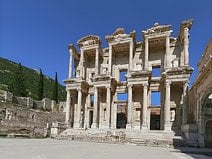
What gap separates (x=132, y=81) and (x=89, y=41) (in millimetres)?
9092

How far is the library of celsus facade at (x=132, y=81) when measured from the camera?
2466 centimetres

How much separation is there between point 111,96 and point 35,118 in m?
11.9

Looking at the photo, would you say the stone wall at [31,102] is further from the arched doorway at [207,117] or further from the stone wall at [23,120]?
the arched doorway at [207,117]

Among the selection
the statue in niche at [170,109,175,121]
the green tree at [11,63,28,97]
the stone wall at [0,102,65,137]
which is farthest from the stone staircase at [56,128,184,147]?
the green tree at [11,63,28,97]

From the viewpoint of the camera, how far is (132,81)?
83.6 feet

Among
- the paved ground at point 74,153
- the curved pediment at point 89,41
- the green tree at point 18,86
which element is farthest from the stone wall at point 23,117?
the paved ground at point 74,153

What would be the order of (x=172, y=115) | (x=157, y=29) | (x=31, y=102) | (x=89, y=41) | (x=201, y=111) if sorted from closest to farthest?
(x=201, y=111), (x=172, y=115), (x=157, y=29), (x=89, y=41), (x=31, y=102)

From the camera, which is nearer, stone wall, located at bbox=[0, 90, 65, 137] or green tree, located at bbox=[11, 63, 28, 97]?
stone wall, located at bbox=[0, 90, 65, 137]

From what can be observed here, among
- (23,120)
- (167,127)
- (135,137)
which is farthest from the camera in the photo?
(23,120)

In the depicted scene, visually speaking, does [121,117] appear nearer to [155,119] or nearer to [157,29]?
[155,119]

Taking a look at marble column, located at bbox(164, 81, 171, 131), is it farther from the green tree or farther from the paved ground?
the green tree

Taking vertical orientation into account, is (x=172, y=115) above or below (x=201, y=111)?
below

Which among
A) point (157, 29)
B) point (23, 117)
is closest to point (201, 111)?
point (157, 29)

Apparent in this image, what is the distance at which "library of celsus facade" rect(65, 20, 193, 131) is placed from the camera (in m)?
24.7
